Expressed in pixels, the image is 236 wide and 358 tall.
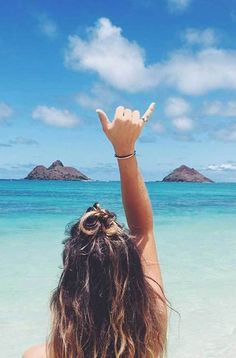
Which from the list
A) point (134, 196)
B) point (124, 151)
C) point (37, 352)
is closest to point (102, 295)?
point (37, 352)

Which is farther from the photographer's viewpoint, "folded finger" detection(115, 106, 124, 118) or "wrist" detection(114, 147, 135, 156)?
"wrist" detection(114, 147, 135, 156)

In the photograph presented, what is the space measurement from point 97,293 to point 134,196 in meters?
0.38

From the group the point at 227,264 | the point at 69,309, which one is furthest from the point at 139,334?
the point at 227,264

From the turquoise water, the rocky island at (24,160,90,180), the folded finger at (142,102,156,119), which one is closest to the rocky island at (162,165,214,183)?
the rocky island at (24,160,90,180)

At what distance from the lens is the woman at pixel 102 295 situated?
154cm

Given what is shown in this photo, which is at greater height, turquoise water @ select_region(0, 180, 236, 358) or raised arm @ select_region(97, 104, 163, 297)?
raised arm @ select_region(97, 104, 163, 297)

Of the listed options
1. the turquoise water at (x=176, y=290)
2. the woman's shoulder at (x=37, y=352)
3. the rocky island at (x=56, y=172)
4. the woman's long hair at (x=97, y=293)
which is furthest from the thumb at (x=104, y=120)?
the rocky island at (x=56, y=172)

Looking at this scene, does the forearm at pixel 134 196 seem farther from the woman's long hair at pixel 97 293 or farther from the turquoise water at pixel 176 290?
the turquoise water at pixel 176 290

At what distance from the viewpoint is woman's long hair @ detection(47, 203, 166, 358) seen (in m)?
1.53

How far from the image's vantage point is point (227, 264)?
8.65m

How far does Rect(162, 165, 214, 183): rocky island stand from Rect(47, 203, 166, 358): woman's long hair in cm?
11801

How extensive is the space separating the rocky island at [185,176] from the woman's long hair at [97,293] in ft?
387

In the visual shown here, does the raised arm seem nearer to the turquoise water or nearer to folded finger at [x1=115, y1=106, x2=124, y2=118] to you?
folded finger at [x1=115, y1=106, x2=124, y2=118]

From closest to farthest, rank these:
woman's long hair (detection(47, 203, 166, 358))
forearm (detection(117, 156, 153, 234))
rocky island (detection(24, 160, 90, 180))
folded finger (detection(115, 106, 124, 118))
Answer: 1. woman's long hair (detection(47, 203, 166, 358))
2. folded finger (detection(115, 106, 124, 118))
3. forearm (detection(117, 156, 153, 234))
4. rocky island (detection(24, 160, 90, 180))
